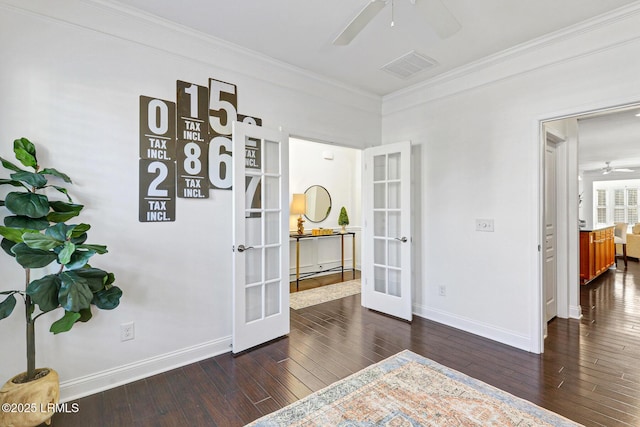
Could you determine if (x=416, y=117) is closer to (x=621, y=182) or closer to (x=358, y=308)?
(x=358, y=308)

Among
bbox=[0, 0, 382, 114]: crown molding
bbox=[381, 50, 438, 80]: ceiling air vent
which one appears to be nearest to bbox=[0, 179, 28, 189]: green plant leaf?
bbox=[0, 0, 382, 114]: crown molding

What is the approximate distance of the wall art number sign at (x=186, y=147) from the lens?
239cm

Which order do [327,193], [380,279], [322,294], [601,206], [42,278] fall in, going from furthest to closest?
[601,206], [327,193], [322,294], [380,279], [42,278]

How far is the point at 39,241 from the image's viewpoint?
1.59 m

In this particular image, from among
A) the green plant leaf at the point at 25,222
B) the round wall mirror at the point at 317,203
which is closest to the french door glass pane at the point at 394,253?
the round wall mirror at the point at 317,203

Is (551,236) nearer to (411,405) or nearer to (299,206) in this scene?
(411,405)

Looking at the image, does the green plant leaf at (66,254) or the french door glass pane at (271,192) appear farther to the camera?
the french door glass pane at (271,192)

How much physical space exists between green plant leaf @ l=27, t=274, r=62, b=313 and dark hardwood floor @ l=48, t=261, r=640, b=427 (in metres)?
0.82

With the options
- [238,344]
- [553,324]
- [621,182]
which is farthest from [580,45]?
[621,182]

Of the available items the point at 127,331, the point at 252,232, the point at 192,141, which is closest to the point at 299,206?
the point at 252,232

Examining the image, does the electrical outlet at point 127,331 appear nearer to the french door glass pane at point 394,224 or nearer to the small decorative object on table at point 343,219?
the french door glass pane at point 394,224

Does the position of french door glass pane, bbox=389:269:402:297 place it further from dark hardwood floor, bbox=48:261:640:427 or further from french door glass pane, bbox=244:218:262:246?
french door glass pane, bbox=244:218:262:246

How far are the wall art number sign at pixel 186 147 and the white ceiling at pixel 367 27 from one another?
507 millimetres

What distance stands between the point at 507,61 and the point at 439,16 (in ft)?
5.58
